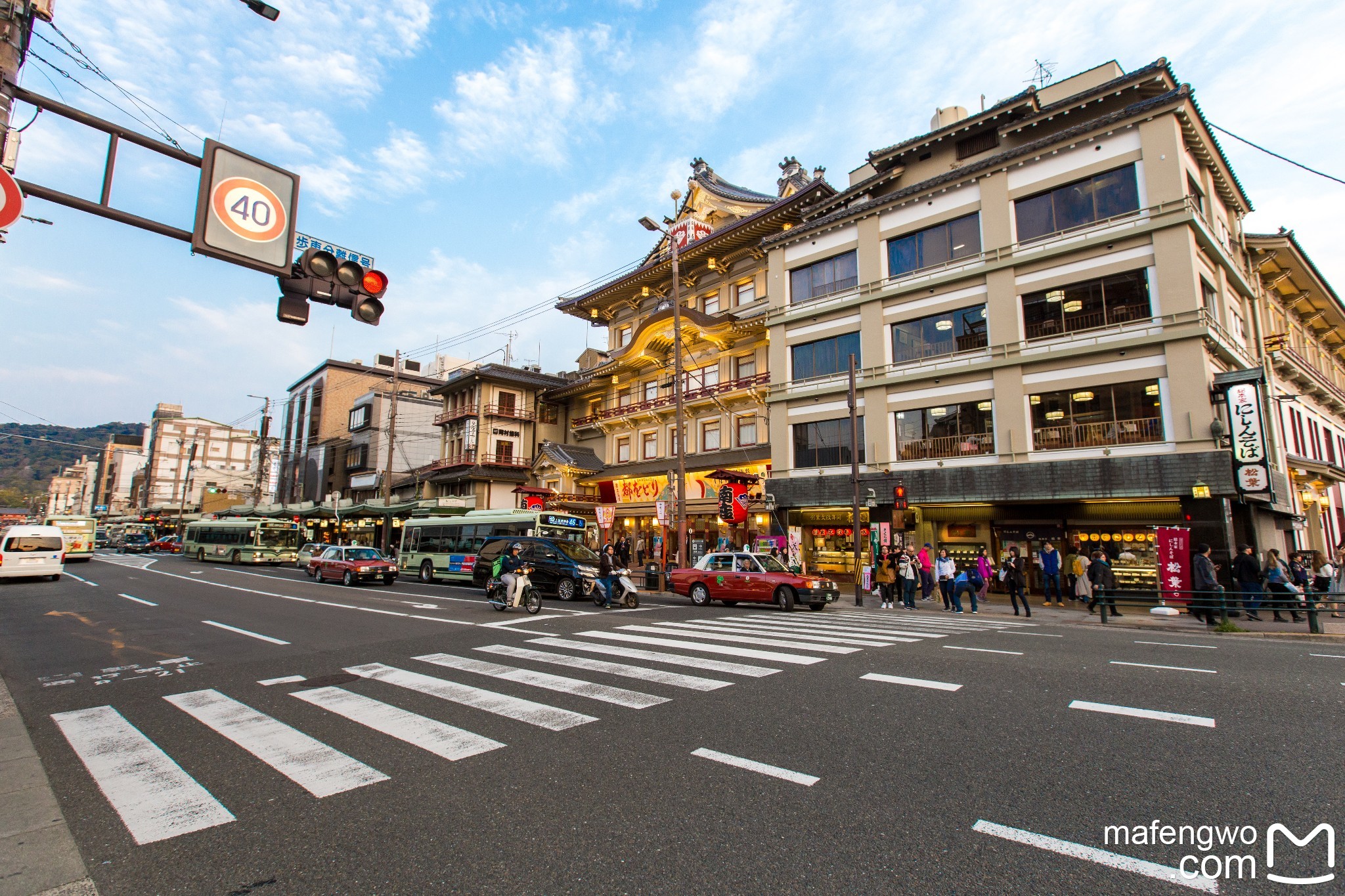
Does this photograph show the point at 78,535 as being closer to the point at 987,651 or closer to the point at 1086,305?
the point at 987,651

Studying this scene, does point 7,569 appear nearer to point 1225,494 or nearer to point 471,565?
point 471,565

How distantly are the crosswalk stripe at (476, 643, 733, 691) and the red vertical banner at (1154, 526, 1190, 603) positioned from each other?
15.8 meters

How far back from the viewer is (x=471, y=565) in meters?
25.5

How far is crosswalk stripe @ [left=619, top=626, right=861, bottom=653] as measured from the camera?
9.84m

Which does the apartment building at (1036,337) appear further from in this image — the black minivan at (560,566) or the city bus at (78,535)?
the city bus at (78,535)

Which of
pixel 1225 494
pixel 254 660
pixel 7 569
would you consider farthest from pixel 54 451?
pixel 1225 494

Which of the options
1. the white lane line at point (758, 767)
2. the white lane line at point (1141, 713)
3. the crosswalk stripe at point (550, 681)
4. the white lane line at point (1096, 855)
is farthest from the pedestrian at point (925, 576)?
the white lane line at point (1096, 855)

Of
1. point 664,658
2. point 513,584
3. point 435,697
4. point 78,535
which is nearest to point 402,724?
point 435,697

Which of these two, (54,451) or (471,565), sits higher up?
(54,451)

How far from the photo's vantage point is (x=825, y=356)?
87.4ft

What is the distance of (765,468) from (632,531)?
10.4m

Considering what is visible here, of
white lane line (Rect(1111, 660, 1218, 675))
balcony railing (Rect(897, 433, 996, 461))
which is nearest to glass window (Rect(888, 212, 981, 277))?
balcony railing (Rect(897, 433, 996, 461))

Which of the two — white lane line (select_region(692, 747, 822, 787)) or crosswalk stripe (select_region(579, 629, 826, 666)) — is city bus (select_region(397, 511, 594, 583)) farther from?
white lane line (select_region(692, 747, 822, 787))

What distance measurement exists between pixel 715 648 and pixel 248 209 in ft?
27.9
